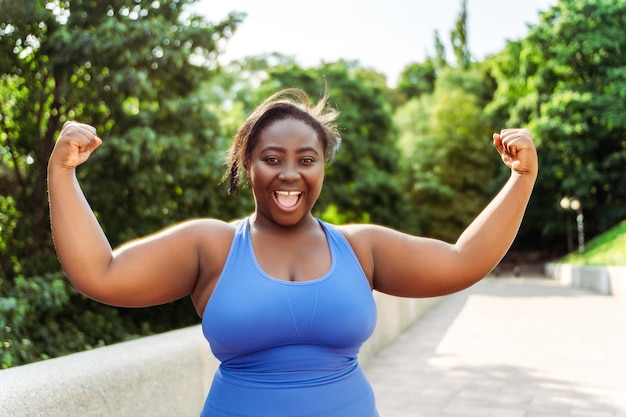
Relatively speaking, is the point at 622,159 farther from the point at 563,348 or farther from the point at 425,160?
the point at 563,348

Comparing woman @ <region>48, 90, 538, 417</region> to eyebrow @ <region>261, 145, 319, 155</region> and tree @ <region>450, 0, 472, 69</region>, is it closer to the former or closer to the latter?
eyebrow @ <region>261, 145, 319, 155</region>

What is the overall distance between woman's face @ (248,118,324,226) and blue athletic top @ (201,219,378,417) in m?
0.14

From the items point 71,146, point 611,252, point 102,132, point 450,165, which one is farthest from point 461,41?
point 71,146

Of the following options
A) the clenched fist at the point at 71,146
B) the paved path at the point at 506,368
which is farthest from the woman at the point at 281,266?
the paved path at the point at 506,368

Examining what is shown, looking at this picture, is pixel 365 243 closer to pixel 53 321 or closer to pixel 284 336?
pixel 284 336

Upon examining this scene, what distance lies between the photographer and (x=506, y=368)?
21.7 feet

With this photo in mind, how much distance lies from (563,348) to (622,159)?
2775 cm

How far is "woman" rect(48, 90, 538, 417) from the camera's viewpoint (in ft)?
5.59

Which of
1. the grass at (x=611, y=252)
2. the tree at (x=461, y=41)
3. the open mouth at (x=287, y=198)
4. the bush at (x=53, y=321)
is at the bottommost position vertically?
the grass at (x=611, y=252)

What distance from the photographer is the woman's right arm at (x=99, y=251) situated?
165 centimetres

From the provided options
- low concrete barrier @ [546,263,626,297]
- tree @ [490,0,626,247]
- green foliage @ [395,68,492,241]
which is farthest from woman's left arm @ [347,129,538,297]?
green foliage @ [395,68,492,241]

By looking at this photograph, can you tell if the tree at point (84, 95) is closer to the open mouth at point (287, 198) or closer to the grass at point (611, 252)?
the open mouth at point (287, 198)

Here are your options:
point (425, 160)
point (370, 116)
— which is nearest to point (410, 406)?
point (370, 116)

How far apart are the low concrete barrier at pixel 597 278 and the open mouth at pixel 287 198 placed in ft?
49.2
